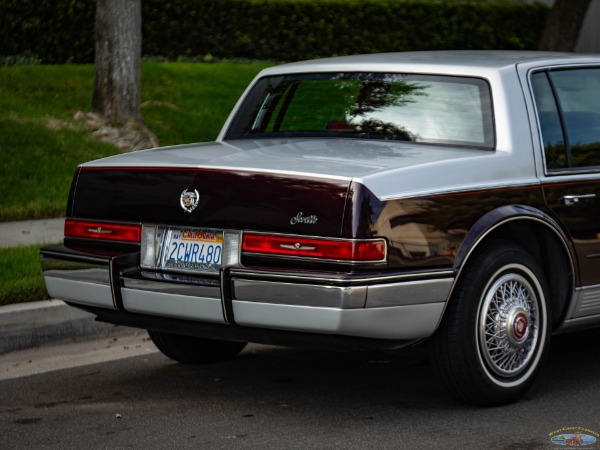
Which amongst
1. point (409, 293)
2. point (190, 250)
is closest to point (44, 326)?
point (190, 250)

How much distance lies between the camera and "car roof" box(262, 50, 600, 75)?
6406 millimetres

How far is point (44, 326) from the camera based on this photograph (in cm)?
746

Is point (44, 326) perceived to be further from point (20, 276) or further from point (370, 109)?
point (370, 109)

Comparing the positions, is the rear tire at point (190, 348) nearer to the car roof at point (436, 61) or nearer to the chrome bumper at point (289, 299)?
the chrome bumper at point (289, 299)

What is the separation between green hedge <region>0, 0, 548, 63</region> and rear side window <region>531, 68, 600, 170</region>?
1232cm

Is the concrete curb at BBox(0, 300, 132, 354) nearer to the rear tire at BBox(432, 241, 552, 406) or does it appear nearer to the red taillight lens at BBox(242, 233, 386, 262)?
the red taillight lens at BBox(242, 233, 386, 262)

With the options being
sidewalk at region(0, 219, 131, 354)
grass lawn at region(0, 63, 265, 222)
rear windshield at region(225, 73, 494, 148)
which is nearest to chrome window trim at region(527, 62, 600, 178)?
rear windshield at region(225, 73, 494, 148)

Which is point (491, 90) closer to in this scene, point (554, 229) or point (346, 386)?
point (554, 229)

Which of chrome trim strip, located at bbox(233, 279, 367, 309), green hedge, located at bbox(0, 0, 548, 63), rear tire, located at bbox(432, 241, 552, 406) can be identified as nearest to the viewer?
chrome trim strip, located at bbox(233, 279, 367, 309)

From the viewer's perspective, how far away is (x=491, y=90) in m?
6.18

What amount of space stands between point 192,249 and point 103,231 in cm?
60

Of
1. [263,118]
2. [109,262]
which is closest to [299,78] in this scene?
[263,118]

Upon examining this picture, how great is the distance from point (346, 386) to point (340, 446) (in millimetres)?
1135

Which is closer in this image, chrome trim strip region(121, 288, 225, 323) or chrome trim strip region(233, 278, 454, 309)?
chrome trim strip region(233, 278, 454, 309)
